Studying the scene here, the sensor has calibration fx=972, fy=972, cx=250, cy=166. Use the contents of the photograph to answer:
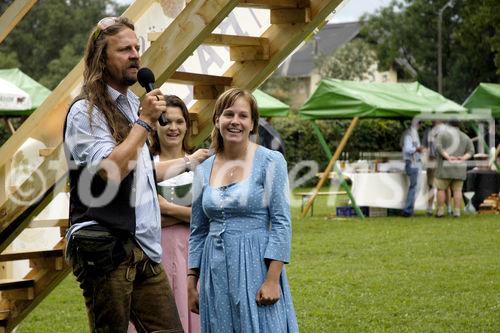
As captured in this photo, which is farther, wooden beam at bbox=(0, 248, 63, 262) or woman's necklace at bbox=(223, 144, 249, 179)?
wooden beam at bbox=(0, 248, 63, 262)

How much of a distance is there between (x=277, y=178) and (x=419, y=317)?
177 inches

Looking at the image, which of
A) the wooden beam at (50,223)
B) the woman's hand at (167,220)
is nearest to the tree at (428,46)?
the wooden beam at (50,223)

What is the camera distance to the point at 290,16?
7.12 m

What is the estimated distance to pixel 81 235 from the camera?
4309mm

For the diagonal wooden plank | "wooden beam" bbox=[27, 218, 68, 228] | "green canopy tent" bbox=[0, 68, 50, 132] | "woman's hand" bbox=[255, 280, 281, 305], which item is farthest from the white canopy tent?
"woman's hand" bbox=[255, 280, 281, 305]

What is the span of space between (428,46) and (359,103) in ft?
121

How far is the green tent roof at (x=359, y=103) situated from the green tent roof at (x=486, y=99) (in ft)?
9.32

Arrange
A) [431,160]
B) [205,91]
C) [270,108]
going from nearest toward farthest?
[205,91] < [270,108] < [431,160]

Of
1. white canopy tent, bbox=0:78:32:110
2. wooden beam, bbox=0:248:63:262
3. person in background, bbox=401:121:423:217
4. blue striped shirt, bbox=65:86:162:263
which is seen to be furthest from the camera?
person in background, bbox=401:121:423:217

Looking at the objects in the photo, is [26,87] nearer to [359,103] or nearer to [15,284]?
[359,103]

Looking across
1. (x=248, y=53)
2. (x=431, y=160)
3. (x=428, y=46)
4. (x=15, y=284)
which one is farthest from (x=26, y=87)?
(x=428, y=46)

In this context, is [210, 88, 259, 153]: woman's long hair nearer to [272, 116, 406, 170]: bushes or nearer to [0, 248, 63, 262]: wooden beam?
[0, 248, 63, 262]: wooden beam

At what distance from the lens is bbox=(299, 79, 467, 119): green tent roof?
62.5 ft

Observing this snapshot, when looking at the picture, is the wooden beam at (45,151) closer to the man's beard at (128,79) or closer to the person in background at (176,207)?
the person in background at (176,207)
